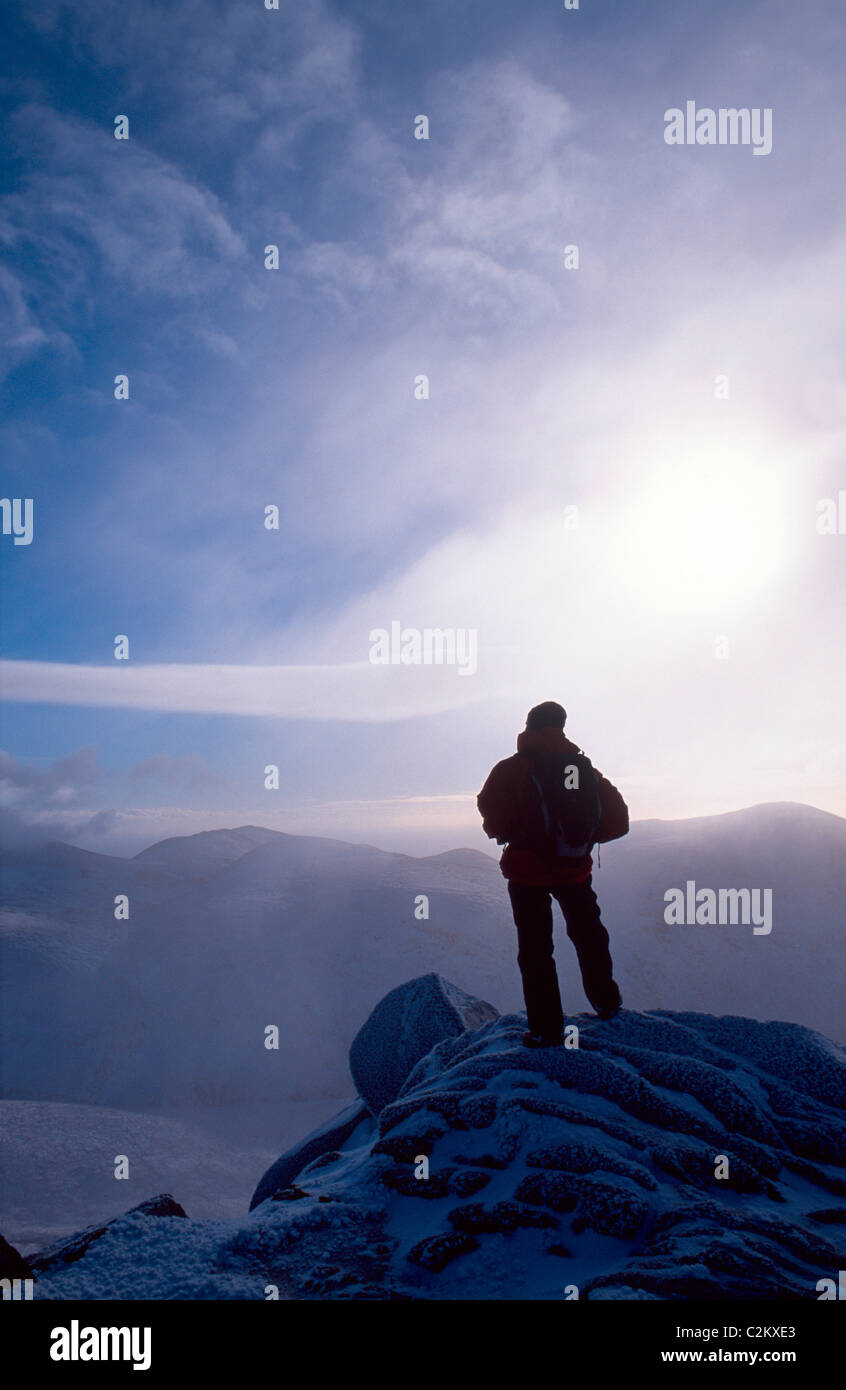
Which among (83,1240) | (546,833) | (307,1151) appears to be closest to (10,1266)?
(83,1240)

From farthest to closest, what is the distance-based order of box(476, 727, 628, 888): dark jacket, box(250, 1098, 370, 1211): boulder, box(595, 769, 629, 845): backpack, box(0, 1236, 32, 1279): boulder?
box(250, 1098, 370, 1211): boulder, box(595, 769, 629, 845): backpack, box(476, 727, 628, 888): dark jacket, box(0, 1236, 32, 1279): boulder

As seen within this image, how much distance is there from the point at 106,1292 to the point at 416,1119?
265 centimetres

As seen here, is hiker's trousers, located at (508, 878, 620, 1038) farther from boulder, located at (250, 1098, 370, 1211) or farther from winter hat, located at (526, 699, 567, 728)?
boulder, located at (250, 1098, 370, 1211)

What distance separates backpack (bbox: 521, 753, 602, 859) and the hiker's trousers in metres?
0.40

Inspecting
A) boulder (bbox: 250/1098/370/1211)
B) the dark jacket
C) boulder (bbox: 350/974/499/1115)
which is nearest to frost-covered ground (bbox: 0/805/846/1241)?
boulder (bbox: 250/1098/370/1211)

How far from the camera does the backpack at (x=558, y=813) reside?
6512 mm

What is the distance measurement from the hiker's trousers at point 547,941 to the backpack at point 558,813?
0.40 metres

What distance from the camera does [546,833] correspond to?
651 centimetres

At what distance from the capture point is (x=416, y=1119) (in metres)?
6.30

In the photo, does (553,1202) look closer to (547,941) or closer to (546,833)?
(547,941)

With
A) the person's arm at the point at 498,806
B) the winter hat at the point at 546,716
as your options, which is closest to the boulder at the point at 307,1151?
the person's arm at the point at 498,806

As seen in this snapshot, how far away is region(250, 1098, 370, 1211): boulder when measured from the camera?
11703mm

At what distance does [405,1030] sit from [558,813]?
7.01m
